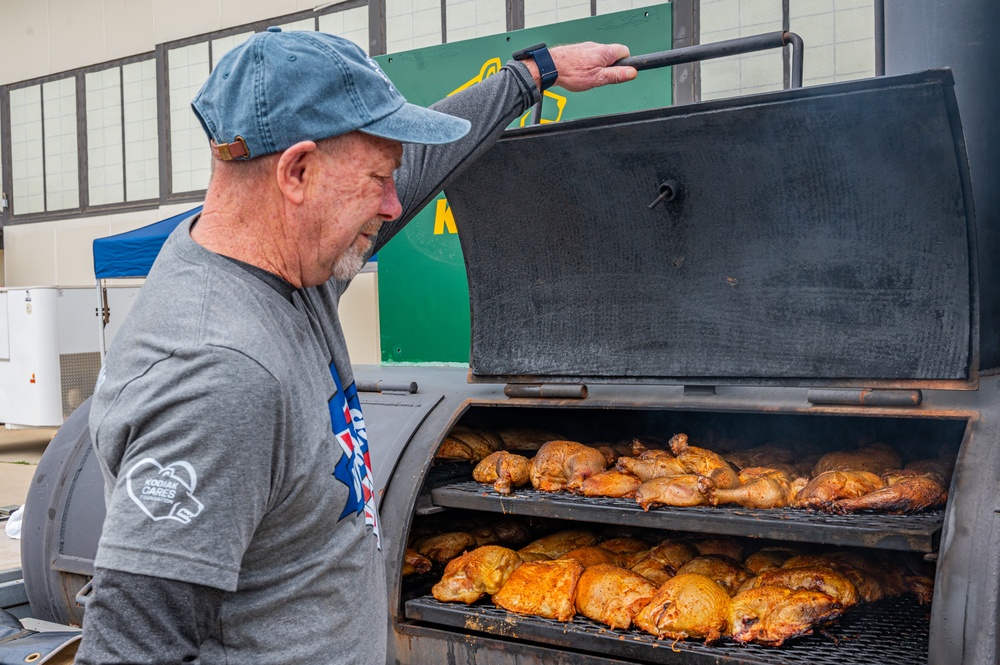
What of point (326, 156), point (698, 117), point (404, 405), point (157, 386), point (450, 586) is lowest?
point (450, 586)

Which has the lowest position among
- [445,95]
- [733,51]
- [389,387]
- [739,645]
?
[739,645]

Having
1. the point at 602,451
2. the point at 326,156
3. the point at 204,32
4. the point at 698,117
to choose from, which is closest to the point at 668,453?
the point at 602,451

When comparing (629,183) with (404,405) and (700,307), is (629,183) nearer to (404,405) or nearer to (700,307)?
(700,307)

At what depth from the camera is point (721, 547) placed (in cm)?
350

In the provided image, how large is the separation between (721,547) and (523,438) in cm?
94

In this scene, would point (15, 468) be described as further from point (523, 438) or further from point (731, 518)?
point (731, 518)

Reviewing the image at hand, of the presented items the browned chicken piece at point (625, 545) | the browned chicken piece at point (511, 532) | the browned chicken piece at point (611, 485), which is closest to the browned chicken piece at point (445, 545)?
the browned chicken piece at point (511, 532)

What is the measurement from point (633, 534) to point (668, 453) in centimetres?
55

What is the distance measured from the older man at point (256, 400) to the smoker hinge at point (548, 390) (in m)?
1.55

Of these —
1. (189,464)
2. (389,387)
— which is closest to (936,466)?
(389,387)

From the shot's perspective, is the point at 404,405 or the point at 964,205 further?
the point at 404,405

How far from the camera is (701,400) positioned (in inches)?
120

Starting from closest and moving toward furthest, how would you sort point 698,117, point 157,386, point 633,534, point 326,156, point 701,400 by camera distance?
point 157,386 < point 326,156 < point 698,117 < point 701,400 < point 633,534

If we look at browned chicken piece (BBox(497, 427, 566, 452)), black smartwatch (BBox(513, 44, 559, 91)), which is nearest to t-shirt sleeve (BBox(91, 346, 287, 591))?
black smartwatch (BBox(513, 44, 559, 91))
